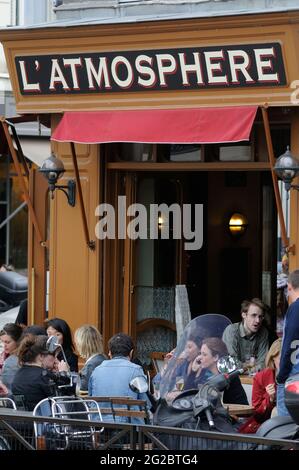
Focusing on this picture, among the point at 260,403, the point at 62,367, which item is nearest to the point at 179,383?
the point at 260,403

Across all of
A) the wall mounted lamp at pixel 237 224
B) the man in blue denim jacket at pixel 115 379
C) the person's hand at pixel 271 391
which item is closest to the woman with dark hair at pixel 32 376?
the man in blue denim jacket at pixel 115 379

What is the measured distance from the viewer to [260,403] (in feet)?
33.9

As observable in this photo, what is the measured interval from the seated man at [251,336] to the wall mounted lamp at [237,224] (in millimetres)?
5041

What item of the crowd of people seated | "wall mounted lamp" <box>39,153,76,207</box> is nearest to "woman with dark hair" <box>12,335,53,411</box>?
the crowd of people seated

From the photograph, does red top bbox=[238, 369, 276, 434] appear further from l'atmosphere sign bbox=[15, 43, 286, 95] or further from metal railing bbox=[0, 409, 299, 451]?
l'atmosphere sign bbox=[15, 43, 286, 95]

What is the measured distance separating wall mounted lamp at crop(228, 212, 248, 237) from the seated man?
5041mm

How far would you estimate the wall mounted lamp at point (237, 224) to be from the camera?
56.7ft

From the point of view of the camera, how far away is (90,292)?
1395cm

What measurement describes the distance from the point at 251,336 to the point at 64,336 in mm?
2019

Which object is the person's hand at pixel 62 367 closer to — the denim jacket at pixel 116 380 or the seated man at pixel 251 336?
the seated man at pixel 251 336

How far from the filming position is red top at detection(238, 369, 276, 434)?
10281 mm
